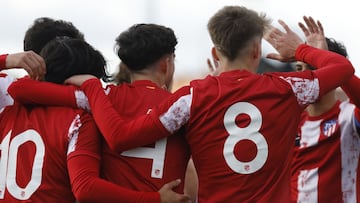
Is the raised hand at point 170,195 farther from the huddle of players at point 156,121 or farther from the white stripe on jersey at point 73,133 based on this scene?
the white stripe on jersey at point 73,133

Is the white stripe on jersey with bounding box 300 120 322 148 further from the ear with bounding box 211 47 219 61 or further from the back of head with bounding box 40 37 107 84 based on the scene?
the back of head with bounding box 40 37 107 84

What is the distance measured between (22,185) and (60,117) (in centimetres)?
39

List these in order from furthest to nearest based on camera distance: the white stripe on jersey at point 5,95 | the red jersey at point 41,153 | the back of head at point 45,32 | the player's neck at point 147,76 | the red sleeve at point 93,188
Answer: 1. the back of head at point 45,32
2. the white stripe on jersey at point 5,95
3. the player's neck at point 147,76
4. the red jersey at point 41,153
5. the red sleeve at point 93,188

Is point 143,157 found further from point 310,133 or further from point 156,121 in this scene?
point 310,133

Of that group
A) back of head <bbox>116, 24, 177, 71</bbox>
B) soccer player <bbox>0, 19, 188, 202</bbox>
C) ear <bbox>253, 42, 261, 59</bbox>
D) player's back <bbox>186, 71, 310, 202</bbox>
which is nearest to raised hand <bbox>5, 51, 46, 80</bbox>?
soccer player <bbox>0, 19, 188, 202</bbox>

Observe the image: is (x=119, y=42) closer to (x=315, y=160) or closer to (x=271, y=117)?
(x=271, y=117)

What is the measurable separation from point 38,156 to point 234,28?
1.16 meters

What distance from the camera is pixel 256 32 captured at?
4223mm

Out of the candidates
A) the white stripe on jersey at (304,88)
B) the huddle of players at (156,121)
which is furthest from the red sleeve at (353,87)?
the white stripe on jersey at (304,88)

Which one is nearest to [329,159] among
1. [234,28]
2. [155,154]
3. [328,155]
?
[328,155]

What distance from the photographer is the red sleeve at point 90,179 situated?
12.9ft

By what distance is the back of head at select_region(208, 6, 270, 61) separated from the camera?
4.18 metres

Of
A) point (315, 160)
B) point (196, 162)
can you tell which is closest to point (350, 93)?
point (315, 160)

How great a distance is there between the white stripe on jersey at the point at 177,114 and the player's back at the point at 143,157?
5.3 inches
